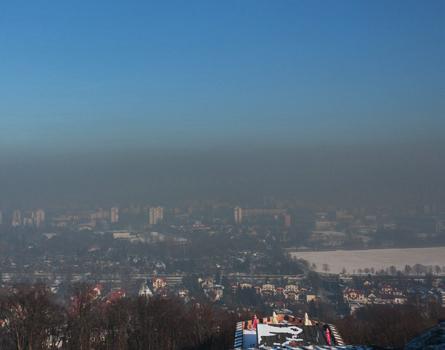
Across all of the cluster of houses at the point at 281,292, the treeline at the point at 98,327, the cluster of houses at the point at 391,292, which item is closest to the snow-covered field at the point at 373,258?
the cluster of houses at the point at 391,292

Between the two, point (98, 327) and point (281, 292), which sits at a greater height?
point (98, 327)

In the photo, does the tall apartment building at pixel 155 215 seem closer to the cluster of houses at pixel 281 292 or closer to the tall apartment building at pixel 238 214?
the tall apartment building at pixel 238 214

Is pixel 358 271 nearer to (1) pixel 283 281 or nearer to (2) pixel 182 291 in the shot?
(1) pixel 283 281

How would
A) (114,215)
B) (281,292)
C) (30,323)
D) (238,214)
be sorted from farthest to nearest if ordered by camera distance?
(114,215) → (238,214) → (281,292) → (30,323)

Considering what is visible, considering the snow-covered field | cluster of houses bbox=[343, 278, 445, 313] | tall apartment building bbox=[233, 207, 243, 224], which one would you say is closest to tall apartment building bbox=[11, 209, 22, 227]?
tall apartment building bbox=[233, 207, 243, 224]

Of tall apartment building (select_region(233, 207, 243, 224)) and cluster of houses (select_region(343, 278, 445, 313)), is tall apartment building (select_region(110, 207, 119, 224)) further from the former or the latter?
cluster of houses (select_region(343, 278, 445, 313))

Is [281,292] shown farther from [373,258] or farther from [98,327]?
[98,327]

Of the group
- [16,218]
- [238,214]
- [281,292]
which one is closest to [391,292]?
[281,292]

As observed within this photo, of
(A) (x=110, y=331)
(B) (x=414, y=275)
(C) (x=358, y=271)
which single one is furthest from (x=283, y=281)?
(A) (x=110, y=331)
